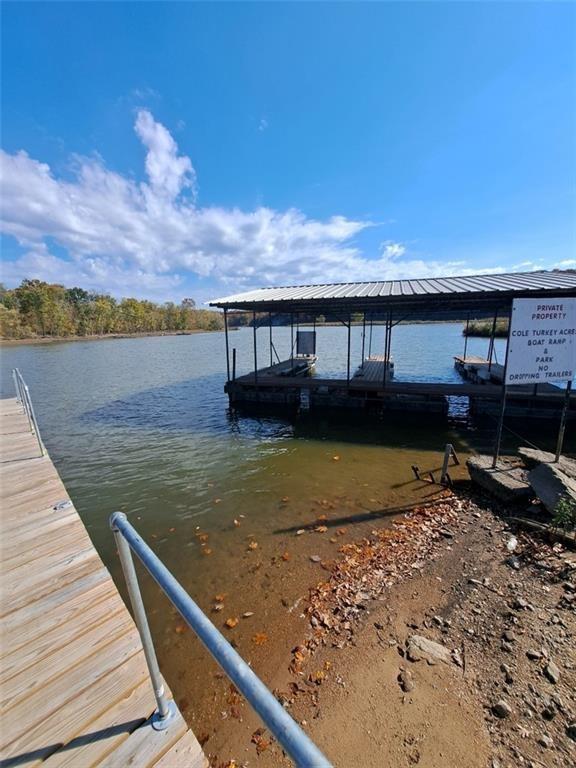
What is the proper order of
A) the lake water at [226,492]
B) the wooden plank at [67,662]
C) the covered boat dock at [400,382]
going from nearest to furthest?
the wooden plank at [67,662] → the lake water at [226,492] → the covered boat dock at [400,382]

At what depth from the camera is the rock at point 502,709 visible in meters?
2.37

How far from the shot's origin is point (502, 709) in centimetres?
239

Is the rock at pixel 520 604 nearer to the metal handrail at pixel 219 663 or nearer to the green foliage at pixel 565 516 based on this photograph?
the green foliage at pixel 565 516

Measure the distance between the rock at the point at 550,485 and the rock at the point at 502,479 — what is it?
31 centimetres

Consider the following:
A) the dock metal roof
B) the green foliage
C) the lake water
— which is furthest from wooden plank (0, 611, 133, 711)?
the dock metal roof

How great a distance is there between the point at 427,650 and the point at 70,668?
9.40ft

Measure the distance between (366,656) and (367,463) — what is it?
5025 mm

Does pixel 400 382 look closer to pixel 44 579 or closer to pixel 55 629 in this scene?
pixel 44 579

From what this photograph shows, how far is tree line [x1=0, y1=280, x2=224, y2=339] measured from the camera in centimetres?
5500

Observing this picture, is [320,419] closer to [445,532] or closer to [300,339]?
[445,532]

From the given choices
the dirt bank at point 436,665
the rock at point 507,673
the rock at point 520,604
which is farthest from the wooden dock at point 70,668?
the rock at point 520,604

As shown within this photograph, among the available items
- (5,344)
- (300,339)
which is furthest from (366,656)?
(5,344)

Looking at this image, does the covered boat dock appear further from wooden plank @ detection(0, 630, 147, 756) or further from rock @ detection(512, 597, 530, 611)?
wooden plank @ detection(0, 630, 147, 756)

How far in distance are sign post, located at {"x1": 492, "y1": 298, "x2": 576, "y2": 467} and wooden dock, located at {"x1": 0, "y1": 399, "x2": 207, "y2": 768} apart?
632 centimetres
